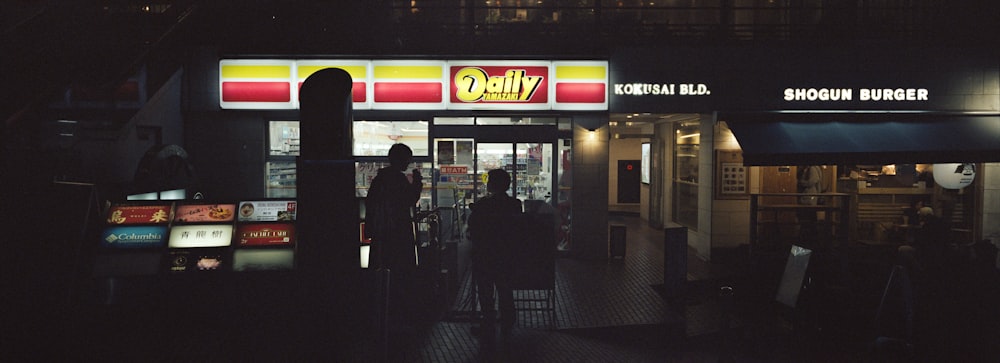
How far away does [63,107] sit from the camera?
10000 mm

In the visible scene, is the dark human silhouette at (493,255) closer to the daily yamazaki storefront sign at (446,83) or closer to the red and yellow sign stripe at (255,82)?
the daily yamazaki storefront sign at (446,83)

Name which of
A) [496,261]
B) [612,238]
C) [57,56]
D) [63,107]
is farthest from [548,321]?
[57,56]

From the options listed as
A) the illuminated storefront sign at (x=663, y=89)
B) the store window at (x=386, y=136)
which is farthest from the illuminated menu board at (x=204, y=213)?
the illuminated storefront sign at (x=663, y=89)

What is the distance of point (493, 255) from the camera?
6512mm

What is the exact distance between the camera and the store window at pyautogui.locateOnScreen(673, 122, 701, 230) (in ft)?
48.1

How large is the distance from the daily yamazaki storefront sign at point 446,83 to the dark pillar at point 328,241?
5.74m

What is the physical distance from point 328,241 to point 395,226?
133 centimetres

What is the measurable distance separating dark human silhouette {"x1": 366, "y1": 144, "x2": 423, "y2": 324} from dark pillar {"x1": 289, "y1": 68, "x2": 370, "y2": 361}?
95 centimetres

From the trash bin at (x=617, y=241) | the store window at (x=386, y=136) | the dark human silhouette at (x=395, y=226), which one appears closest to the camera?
the dark human silhouette at (x=395, y=226)

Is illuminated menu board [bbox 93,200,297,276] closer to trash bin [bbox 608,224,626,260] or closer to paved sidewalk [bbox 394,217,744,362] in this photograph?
paved sidewalk [bbox 394,217,744,362]

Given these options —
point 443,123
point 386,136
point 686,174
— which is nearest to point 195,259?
point 386,136

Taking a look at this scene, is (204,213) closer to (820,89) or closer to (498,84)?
(498,84)

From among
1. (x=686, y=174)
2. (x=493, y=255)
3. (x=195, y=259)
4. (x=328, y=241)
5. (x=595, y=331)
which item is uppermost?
(x=686, y=174)

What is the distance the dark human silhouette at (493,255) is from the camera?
653 centimetres
